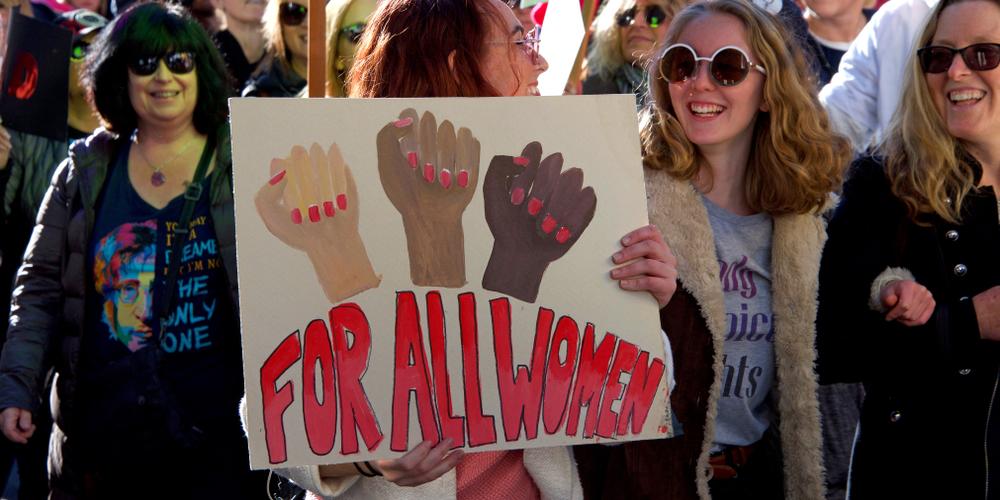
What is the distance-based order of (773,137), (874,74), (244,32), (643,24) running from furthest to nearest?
(244,32), (643,24), (874,74), (773,137)

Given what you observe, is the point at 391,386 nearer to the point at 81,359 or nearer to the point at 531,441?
the point at 531,441

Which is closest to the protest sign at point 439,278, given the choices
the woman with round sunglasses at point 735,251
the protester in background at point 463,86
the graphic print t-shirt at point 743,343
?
the protester in background at point 463,86

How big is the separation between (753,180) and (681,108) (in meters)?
0.25

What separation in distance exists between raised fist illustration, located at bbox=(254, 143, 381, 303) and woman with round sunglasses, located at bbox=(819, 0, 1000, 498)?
130 cm

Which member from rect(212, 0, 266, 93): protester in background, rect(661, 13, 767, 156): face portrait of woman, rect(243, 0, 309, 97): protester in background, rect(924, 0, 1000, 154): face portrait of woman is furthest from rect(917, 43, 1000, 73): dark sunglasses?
rect(212, 0, 266, 93): protester in background

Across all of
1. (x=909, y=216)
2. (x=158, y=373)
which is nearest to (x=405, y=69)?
(x=909, y=216)

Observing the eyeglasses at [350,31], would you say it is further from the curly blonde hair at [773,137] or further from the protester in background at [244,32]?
the curly blonde hair at [773,137]

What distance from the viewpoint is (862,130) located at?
4.39 m

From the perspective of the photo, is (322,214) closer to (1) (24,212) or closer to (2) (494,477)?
→ (2) (494,477)

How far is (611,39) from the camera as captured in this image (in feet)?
16.5

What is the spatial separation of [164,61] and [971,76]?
232cm

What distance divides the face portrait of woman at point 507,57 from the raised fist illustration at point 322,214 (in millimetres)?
363

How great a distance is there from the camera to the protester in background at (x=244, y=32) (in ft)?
18.9

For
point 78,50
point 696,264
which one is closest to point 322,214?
point 696,264
